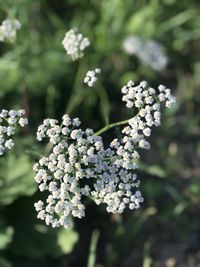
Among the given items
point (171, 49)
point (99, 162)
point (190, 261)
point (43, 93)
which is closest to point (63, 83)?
point (43, 93)

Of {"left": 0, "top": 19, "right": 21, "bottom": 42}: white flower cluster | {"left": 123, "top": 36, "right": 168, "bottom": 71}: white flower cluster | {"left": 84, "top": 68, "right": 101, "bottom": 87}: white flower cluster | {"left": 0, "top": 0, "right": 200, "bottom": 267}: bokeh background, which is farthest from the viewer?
{"left": 123, "top": 36, "right": 168, "bottom": 71}: white flower cluster

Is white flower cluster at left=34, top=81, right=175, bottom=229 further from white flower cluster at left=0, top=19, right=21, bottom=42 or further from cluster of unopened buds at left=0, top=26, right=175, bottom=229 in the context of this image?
white flower cluster at left=0, top=19, right=21, bottom=42

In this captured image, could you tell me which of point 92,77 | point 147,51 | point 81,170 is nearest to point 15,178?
point 92,77

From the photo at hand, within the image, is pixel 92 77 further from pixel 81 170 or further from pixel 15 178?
pixel 15 178

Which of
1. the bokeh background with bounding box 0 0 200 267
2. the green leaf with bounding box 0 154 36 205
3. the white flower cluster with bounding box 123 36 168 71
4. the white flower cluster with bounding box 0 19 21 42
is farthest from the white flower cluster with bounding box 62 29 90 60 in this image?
the white flower cluster with bounding box 123 36 168 71

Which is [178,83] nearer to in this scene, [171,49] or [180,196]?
[171,49]
